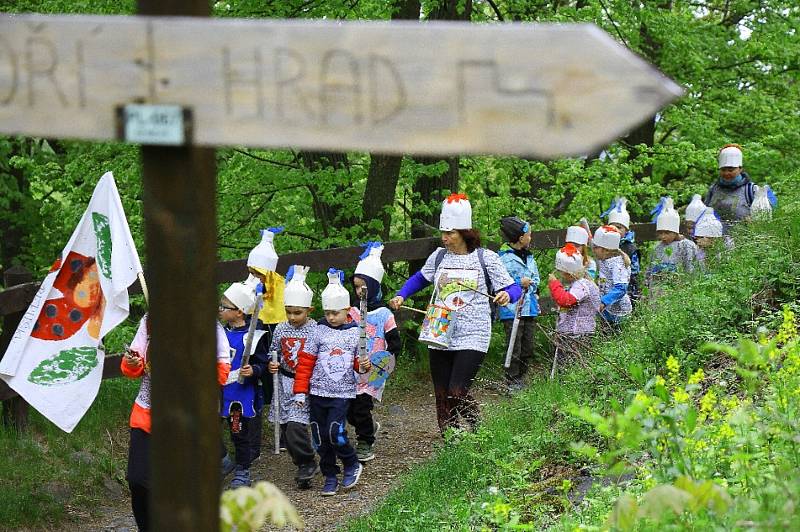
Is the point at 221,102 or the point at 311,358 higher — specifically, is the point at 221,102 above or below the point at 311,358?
above

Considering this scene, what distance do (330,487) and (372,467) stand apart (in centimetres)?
77

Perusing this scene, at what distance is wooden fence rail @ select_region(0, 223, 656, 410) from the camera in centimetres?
854

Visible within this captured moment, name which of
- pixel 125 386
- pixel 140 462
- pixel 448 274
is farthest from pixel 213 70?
pixel 125 386

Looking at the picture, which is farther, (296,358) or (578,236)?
(578,236)

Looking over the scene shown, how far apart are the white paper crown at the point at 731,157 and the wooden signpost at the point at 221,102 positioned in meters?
10.7

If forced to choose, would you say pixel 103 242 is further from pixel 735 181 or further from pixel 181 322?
pixel 735 181

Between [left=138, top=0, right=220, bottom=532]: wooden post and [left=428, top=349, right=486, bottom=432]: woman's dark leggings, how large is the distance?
20.0 ft

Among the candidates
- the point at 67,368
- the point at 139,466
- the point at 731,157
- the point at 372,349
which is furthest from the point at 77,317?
the point at 731,157

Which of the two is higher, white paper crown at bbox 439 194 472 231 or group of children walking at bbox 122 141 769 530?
white paper crown at bbox 439 194 472 231

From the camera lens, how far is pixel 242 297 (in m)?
8.80

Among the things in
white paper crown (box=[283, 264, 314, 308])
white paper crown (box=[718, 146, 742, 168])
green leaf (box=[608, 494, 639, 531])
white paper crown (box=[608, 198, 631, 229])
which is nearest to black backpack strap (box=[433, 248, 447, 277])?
white paper crown (box=[283, 264, 314, 308])

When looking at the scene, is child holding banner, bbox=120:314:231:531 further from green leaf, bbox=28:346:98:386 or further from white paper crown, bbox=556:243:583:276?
white paper crown, bbox=556:243:583:276

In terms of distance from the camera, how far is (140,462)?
6402mm

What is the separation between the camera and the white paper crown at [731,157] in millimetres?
12523
